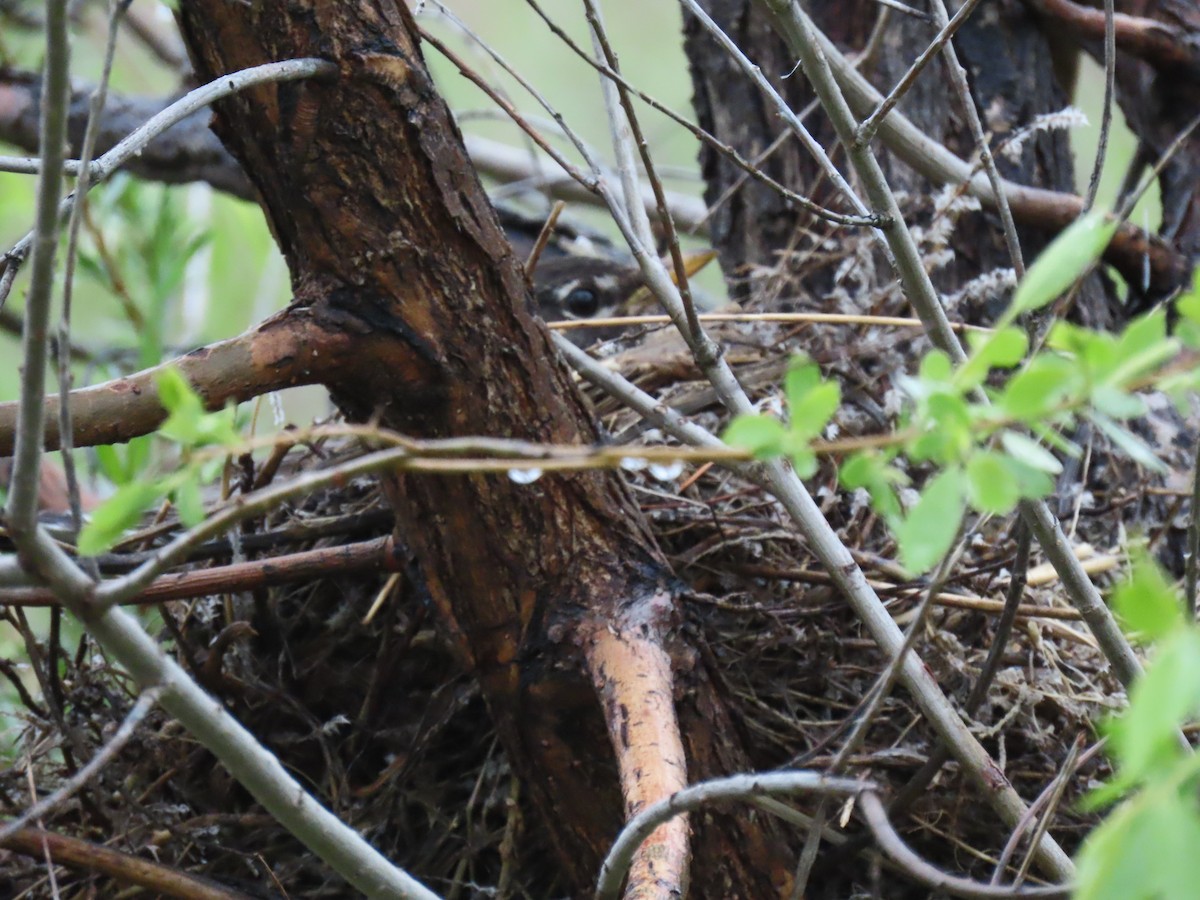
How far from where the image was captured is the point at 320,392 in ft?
16.3

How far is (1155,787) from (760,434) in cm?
19

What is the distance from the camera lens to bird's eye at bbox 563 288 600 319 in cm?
221

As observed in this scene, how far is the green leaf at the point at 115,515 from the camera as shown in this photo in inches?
18.5

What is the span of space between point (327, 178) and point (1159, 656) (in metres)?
0.78

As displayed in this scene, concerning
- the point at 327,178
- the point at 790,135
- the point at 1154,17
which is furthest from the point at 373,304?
the point at 1154,17

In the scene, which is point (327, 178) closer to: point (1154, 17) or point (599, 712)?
point (599, 712)

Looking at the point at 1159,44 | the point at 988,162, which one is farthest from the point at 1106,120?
the point at 1159,44

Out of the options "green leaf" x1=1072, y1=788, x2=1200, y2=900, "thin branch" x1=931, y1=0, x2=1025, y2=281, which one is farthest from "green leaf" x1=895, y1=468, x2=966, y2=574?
"thin branch" x1=931, y1=0, x2=1025, y2=281

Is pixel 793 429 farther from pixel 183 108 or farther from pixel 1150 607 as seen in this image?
pixel 183 108

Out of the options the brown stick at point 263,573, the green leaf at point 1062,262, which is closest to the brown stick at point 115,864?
the brown stick at point 263,573

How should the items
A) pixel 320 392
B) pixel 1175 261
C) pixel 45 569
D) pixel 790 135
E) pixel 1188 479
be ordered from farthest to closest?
pixel 320 392 < pixel 790 135 < pixel 1175 261 < pixel 1188 479 < pixel 45 569

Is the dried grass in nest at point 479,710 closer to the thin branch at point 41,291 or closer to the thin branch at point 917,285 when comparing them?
the thin branch at point 917,285

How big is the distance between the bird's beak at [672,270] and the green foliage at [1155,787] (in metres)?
1.42

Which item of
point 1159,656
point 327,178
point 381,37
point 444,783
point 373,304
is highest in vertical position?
point 381,37
